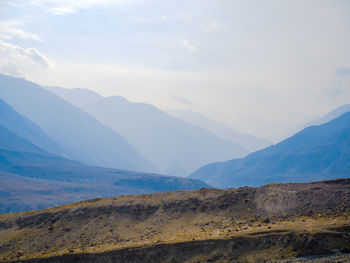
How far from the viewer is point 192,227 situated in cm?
3391

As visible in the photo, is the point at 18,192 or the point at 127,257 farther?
the point at 18,192

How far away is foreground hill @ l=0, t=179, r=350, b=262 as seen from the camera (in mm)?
26266

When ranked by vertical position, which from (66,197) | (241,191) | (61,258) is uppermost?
(241,191)

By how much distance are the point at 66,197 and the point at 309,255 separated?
14556 centimetres

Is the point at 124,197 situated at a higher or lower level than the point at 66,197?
higher

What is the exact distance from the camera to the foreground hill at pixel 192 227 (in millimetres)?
26266

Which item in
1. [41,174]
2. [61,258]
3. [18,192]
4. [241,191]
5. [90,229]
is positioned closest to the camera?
[61,258]

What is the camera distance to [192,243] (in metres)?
28.5

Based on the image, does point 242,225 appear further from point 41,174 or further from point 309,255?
point 41,174

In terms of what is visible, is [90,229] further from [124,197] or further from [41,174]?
[41,174]

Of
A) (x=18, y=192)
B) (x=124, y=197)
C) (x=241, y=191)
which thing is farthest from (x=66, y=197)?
(x=241, y=191)

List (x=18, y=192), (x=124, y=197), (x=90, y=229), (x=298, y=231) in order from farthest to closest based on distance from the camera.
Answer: (x=18, y=192) → (x=124, y=197) → (x=90, y=229) → (x=298, y=231)

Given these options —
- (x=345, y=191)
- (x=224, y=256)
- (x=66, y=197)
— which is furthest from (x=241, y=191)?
(x=66, y=197)

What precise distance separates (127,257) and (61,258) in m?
6.12
